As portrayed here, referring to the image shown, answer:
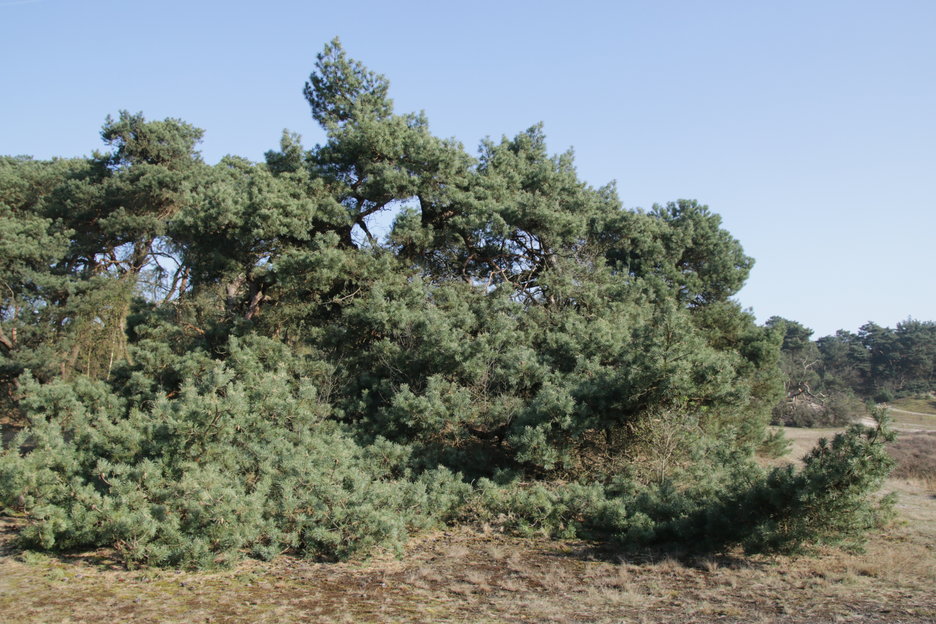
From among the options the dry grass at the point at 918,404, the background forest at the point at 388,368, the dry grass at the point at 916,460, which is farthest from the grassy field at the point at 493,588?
the dry grass at the point at 918,404

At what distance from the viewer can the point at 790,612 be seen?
570 centimetres

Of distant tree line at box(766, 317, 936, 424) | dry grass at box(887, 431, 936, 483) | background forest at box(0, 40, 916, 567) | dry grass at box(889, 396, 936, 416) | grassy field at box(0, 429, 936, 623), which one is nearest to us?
grassy field at box(0, 429, 936, 623)

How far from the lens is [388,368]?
12.9m

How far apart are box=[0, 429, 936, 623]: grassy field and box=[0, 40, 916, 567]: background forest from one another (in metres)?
0.37

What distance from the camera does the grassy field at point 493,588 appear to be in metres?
5.61

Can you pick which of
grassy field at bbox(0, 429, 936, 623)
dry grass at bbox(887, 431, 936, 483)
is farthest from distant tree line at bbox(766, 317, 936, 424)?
grassy field at bbox(0, 429, 936, 623)

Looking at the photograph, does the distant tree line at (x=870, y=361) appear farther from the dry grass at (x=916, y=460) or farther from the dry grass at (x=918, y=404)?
the dry grass at (x=916, y=460)

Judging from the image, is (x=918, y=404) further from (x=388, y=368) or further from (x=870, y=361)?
(x=388, y=368)

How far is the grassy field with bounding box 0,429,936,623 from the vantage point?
18.4 feet

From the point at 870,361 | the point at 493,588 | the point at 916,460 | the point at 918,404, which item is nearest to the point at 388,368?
the point at 493,588

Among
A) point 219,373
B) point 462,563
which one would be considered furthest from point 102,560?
point 462,563

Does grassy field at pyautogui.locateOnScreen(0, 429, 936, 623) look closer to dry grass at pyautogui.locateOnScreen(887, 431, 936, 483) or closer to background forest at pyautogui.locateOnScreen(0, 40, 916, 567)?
background forest at pyautogui.locateOnScreen(0, 40, 916, 567)

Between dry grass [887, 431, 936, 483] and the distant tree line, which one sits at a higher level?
the distant tree line

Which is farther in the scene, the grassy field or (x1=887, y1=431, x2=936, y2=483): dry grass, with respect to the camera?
(x1=887, y1=431, x2=936, y2=483): dry grass
